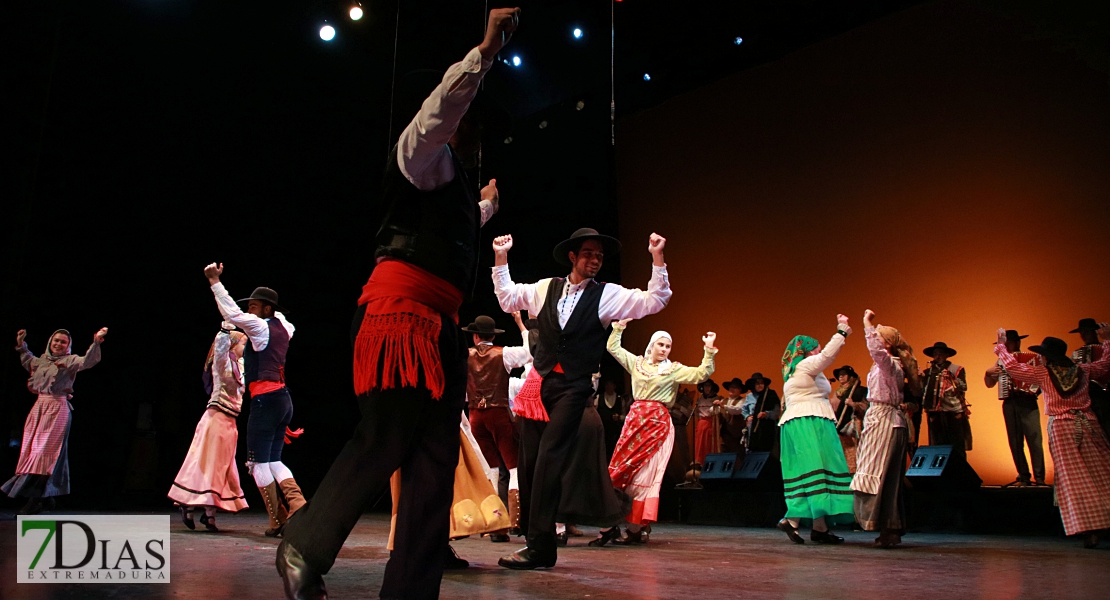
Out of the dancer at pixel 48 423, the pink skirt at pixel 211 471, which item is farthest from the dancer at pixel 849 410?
the dancer at pixel 48 423

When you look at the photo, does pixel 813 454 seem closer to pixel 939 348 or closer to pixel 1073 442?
pixel 1073 442

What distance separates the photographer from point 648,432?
5781 mm

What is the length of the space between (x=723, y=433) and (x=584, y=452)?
18.6 ft

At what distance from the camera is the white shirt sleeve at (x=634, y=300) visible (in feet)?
13.8

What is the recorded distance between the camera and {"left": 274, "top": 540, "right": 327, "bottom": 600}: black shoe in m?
2.00

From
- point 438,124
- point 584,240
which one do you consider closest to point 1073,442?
point 584,240

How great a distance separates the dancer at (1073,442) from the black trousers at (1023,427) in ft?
8.03

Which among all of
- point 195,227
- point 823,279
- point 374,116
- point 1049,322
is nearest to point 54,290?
point 195,227

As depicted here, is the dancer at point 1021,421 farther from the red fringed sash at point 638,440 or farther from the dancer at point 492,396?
the dancer at point 492,396

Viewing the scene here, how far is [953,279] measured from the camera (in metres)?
9.45

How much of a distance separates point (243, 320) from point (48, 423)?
3610mm

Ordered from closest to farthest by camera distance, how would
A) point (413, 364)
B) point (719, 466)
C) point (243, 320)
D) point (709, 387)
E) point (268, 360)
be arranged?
point (413, 364) < point (243, 320) < point (268, 360) < point (719, 466) < point (709, 387)

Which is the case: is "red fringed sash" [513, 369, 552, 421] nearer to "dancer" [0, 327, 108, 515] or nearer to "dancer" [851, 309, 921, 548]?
"dancer" [851, 309, 921, 548]

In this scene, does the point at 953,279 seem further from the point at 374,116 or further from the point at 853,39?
the point at 374,116
